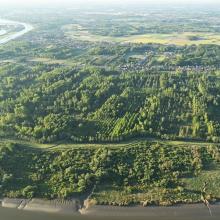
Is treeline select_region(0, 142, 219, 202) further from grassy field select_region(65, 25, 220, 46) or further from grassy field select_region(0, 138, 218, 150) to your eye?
grassy field select_region(65, 25, 220, 46)

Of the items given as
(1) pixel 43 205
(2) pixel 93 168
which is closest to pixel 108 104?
(2) pixel 93 168

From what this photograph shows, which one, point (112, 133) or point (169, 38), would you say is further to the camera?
point (169, 38)

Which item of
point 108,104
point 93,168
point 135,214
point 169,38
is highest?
point 108,104

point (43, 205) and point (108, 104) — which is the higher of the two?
point (108, 104)


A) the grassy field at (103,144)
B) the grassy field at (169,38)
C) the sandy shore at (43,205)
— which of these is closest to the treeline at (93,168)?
the sandy shore at (43,205)

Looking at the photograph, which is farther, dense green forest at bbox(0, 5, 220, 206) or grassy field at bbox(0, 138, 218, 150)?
grassy field at bbox(0, 138, 218, 150)

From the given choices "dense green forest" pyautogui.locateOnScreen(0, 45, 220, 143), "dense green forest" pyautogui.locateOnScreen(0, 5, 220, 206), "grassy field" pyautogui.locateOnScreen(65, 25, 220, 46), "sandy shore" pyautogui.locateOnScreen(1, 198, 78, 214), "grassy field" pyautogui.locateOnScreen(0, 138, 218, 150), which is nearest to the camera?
"sandy shore" pyautogui.locateOnScreen(1, 198, 78, 214)

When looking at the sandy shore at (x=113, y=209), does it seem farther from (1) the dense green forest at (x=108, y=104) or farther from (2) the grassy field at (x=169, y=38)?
(2) the grassy field at (x=169, y=38)

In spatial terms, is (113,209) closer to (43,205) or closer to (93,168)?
(93,168)

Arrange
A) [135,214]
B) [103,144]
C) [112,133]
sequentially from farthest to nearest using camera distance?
[112,133] → [103,144] → [135,214]

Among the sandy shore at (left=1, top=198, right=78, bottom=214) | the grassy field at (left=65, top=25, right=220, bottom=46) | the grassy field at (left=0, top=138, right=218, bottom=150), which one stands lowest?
the grassy field at (left=65, top=25, right=220, bottom=46)

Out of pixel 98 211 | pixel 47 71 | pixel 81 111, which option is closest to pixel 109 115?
pixel 81 111

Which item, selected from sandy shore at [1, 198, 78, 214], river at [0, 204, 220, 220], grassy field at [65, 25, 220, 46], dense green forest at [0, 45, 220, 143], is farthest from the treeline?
grassy field at [65, 25, 220, 46]
